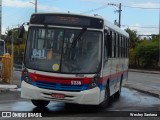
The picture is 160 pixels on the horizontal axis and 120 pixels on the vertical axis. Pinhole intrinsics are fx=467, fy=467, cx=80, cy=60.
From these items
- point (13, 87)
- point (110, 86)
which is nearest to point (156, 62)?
point (13, 87)

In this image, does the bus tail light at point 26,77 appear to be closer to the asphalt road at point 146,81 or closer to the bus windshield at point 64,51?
the bus windshield at point 64,51

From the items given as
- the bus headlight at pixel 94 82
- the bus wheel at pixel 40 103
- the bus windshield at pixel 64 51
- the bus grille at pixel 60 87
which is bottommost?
the bus wheel at pixel 40 103

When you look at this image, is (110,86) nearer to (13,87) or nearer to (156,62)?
(13,87)

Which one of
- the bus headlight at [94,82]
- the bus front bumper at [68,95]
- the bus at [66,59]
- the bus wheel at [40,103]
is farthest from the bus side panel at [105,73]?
the bus wheel at [40,103]

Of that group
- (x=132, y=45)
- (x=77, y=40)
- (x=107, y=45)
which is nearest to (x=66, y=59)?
(x=77, y=40)

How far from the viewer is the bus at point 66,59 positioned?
13.5 m

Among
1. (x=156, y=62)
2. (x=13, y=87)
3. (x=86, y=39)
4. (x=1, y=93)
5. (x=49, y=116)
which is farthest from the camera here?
(x=156, y=62)

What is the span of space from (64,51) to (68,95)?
4.43ft

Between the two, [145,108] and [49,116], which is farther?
[145,108]

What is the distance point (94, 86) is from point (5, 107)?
2.88m

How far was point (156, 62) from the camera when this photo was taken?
62188mm

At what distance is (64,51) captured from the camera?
13859mm

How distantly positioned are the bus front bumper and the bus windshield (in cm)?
62

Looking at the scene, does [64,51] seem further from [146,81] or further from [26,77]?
Answer: [146,81]
